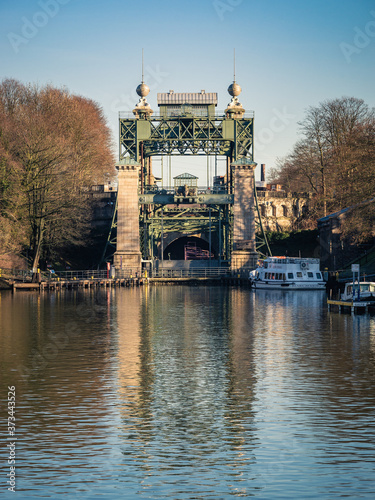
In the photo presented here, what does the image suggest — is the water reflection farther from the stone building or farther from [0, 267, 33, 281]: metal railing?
the stone building

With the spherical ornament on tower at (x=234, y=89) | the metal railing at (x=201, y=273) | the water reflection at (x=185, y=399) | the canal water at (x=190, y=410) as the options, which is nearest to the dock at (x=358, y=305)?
the canal water at (x=190, y=410)

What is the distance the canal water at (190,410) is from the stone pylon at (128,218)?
165 feet

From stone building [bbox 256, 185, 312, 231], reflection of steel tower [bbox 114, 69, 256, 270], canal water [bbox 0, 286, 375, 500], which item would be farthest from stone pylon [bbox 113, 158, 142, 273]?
canal water [bbox 0, 286, 375, 500]

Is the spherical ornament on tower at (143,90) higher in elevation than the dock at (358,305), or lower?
higher

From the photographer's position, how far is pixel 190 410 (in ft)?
73.2

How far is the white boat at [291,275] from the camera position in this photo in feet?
278

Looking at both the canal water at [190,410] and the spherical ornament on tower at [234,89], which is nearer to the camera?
the canal water at [190,410]

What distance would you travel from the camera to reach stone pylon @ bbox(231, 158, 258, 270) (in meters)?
96.2

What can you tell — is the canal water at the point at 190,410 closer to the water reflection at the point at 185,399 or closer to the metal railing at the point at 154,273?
the water reflection at the point at 185,399

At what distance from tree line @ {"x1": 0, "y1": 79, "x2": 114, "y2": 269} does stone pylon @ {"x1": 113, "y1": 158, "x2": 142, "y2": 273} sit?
15.4 ft

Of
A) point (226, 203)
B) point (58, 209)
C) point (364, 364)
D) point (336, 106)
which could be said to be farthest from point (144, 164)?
point (364, 364)

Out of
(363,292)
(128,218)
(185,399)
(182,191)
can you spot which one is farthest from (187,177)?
(185,399)

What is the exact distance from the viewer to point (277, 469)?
16688 millimetres

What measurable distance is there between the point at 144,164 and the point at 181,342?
65.6 metres
